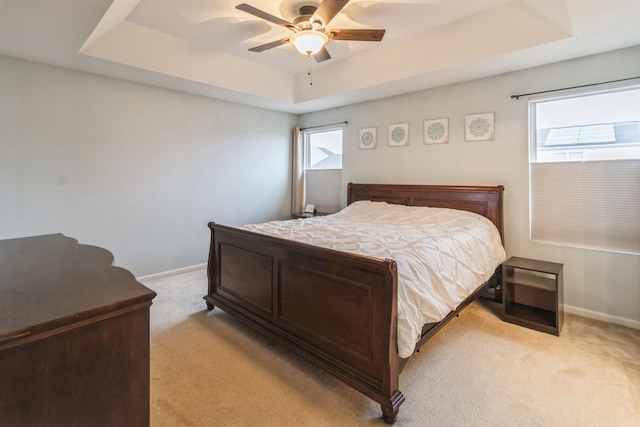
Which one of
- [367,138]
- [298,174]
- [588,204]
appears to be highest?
[367,138]

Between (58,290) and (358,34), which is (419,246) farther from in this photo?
(58,290)

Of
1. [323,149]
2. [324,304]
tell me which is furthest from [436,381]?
[323,149]

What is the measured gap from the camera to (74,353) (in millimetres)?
871

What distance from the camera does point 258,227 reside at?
3.00 meters

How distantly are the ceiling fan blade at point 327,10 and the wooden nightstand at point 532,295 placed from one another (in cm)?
264

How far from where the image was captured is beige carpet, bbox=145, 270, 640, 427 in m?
1.74

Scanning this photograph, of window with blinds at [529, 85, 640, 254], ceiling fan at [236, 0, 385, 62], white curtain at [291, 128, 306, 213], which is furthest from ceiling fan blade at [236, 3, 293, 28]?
white curtain at [291, 128, 306, 213]

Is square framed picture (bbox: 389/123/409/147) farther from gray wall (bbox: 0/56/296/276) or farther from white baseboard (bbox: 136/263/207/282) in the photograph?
white baseboard (bbox: 136/263/207/282)

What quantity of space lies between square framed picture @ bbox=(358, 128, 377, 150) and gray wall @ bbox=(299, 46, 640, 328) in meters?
0.07

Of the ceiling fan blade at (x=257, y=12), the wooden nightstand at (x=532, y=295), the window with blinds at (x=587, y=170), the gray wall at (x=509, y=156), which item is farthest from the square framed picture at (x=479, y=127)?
the ceiling fan blade at (x=257, y=12)

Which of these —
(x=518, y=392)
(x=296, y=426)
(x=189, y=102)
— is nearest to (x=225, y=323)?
(x=296, y=426)

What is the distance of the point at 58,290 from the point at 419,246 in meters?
2.03

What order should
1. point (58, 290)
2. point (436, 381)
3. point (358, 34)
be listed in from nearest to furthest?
1. point (58, 290)
2. point (436, 381)
3. point (358, 34)

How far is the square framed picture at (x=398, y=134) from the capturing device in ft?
13.8
